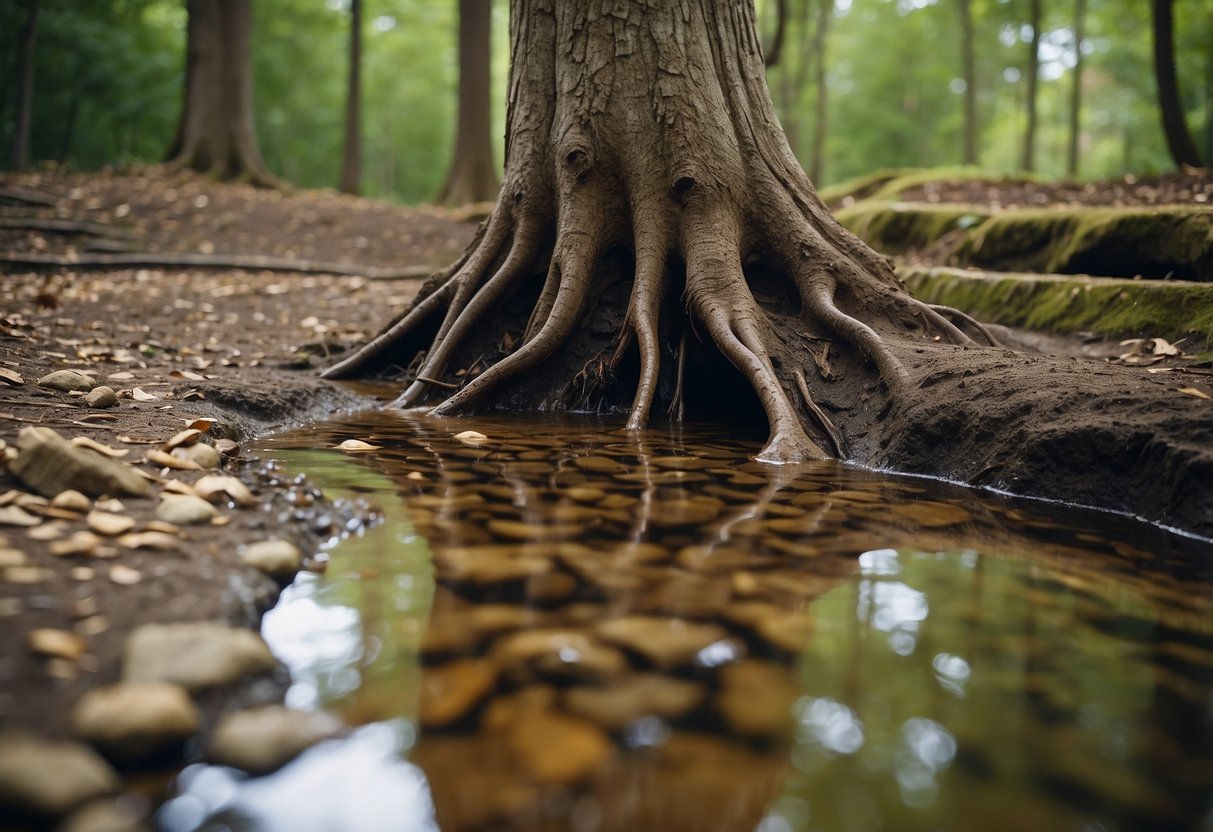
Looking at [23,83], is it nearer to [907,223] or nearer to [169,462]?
[907,223]

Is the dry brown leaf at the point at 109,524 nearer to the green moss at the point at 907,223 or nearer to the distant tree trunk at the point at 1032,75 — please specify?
the green moss at the point at 907,223

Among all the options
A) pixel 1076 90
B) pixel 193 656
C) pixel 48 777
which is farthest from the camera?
pixel 1076 90

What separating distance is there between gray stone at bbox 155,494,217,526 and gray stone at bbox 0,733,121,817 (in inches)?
34.4

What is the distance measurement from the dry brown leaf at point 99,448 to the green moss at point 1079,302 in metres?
4.60

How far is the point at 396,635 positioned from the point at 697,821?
2.34 ft

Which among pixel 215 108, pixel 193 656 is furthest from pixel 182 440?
pixel 215 108

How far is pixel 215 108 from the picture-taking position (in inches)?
507

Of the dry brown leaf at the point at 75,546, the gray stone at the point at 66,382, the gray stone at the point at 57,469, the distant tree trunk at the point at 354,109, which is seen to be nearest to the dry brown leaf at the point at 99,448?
the gray stone at the point at 57,469

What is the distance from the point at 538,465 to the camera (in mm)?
2771

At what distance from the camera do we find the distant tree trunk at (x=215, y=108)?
12.7 meters

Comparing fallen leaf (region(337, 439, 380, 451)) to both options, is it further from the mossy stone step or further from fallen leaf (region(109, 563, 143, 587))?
the mossy stone step

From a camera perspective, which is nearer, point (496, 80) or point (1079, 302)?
point (1079, 302)

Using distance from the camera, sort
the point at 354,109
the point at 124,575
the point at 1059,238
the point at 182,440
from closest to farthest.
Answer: the point at 124,575 → the point at 182,440 → the point at 1059,238 → the point at 354,109

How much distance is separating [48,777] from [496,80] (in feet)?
127
